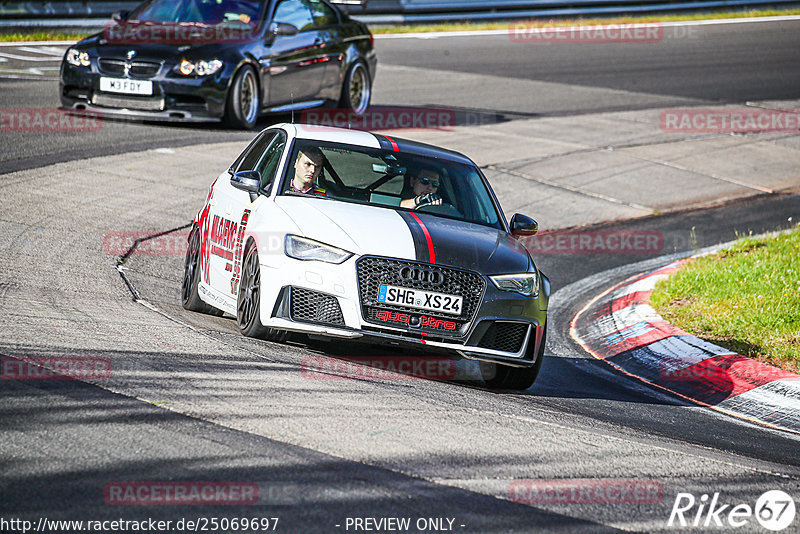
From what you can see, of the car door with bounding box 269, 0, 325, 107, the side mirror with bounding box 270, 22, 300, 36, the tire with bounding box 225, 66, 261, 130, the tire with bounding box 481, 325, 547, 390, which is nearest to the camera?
the tire with bounding box 481, 325, 547, 390

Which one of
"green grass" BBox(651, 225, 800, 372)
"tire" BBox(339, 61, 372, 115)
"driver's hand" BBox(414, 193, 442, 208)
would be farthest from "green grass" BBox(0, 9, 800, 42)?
"driver's hand" BBox(414, 193, 442, 208)

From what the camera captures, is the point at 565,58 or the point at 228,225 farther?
the point at 565,58

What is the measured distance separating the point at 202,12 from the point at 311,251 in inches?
370

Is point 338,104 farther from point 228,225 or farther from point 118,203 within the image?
point 228,225

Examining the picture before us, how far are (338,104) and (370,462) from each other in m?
12.6

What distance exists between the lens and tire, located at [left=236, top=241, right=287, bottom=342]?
7.02 m

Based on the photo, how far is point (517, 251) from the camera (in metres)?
7.46

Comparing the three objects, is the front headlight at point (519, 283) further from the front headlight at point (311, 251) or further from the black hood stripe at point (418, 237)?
the front headlight at point (311, 251)

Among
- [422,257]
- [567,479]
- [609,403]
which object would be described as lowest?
[609,403]

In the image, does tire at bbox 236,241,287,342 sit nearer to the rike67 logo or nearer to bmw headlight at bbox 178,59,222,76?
the rike67 logo

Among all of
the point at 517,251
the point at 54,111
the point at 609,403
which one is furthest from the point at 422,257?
the point at 54,111

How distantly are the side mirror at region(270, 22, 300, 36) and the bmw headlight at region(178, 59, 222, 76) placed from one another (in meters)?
1.31

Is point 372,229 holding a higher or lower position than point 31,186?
higher

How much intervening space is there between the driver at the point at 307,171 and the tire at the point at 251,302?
25.1 inches
